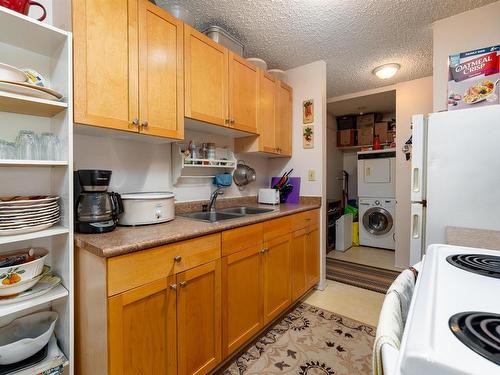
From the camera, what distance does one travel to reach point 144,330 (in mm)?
1086

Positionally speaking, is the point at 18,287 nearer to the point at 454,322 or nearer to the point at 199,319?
the point at 199,319

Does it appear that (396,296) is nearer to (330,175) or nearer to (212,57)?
(212,57)

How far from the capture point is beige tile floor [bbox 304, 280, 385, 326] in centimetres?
214

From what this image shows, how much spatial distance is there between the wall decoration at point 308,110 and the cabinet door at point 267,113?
0.40m

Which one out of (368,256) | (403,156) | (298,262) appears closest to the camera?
(298,262)

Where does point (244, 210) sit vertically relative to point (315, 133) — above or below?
below

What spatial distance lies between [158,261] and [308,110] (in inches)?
86.4

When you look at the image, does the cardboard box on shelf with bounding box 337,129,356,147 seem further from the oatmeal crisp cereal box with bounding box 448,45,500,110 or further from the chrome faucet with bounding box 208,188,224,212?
the chrome faucet with bounding box 208,188,224,212

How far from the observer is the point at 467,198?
1466mm

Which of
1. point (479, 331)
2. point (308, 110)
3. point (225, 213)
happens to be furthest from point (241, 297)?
point (308, 110)

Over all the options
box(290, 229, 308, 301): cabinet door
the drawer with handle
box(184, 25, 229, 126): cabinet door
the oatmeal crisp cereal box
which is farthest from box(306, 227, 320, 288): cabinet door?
the oatmeal crisp cereal box

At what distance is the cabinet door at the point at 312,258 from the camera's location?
239 cm

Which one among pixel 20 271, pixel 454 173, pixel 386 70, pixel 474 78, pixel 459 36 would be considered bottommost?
pixel 20 271

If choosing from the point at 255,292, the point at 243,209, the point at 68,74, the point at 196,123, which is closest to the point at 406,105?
the point at 243,209
